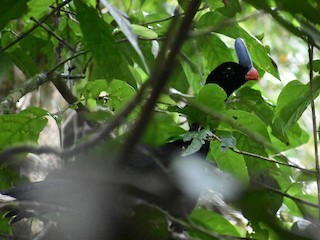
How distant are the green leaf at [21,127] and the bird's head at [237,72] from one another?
0.59 m

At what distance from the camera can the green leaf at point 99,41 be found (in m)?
1.06

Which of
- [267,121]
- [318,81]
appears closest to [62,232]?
[318,81]

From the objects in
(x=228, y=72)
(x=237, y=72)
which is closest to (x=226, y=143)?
(x=237, y=72)

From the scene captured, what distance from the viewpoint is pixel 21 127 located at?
5.18ft

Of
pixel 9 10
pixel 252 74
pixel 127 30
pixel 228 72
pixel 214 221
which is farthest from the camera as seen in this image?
pixel 228 72

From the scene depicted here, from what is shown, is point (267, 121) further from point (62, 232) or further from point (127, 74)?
point (62, 232)

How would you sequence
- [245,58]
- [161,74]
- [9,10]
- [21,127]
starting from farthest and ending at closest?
[245,58], [21,127], [9,10], [161,74]

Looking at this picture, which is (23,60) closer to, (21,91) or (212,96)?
(21,91)

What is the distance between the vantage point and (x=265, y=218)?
708 mm

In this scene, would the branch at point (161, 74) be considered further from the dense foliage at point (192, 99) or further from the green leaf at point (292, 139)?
the green leaf at point (292, 139)

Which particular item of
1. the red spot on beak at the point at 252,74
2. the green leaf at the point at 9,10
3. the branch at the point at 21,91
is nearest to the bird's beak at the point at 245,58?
the red spot on beak at the point at 252,74

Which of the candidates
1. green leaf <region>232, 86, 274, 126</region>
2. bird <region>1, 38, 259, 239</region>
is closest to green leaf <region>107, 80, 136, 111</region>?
green leaf <region>232, 86, 274, 126</region>

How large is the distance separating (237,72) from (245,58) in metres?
0.39

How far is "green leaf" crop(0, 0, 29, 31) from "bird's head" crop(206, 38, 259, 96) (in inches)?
33.2
